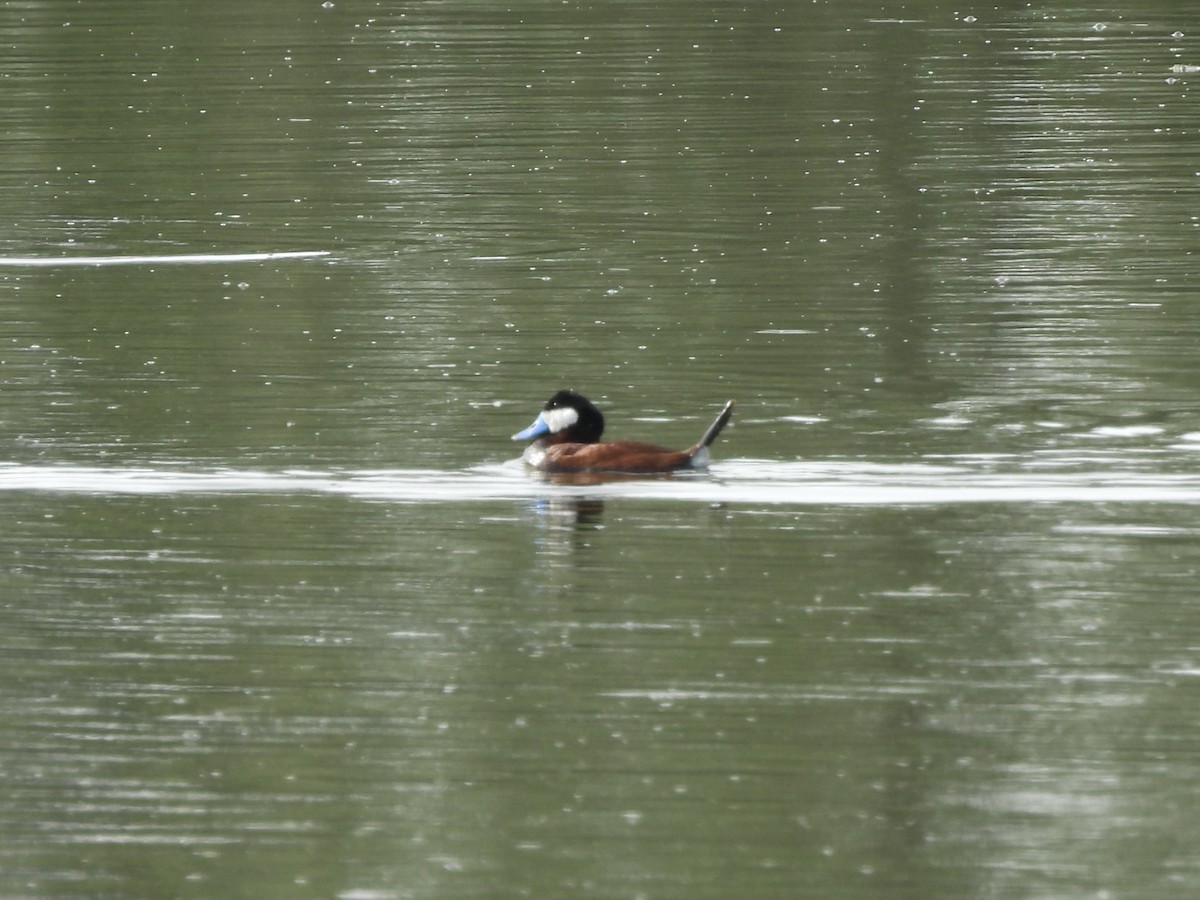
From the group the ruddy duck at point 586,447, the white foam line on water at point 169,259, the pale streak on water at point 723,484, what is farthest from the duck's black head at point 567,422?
the white foam line on water at point 169,259

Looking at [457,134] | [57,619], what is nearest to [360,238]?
[457,134]

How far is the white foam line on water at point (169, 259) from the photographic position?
2114cm

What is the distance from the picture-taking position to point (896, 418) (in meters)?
14.1

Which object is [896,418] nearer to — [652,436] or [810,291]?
[652,436]

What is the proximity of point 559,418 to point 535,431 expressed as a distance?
156 millimetres

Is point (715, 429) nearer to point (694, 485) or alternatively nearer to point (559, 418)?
point (694, 485)

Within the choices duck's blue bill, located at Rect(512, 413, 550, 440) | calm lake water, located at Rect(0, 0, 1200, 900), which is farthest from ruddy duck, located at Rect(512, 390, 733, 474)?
calm lake water, located at Rect(0, 0, 1200, 900)

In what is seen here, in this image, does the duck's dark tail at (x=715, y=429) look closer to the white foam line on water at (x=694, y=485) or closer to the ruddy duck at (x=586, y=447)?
the ruddy duck at (x=586, y=447)

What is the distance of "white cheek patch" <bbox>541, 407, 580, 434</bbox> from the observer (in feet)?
43.7

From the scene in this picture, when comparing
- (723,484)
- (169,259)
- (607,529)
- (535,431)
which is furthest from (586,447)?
(169,259)

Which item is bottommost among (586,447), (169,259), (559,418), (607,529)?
(607,529)

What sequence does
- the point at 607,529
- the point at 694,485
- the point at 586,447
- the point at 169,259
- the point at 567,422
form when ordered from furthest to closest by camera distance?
the point at 169,259, the point at 567,422, the point at 586,447, the point at 694,485, the point at 607,529

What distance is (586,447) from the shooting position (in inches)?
512

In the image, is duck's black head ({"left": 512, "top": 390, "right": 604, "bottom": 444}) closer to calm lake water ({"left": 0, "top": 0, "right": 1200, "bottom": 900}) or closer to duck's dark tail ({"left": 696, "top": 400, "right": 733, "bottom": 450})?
calm lake water ({"left": 0, "top": 0, "right": 1200, "bottom": 900})
